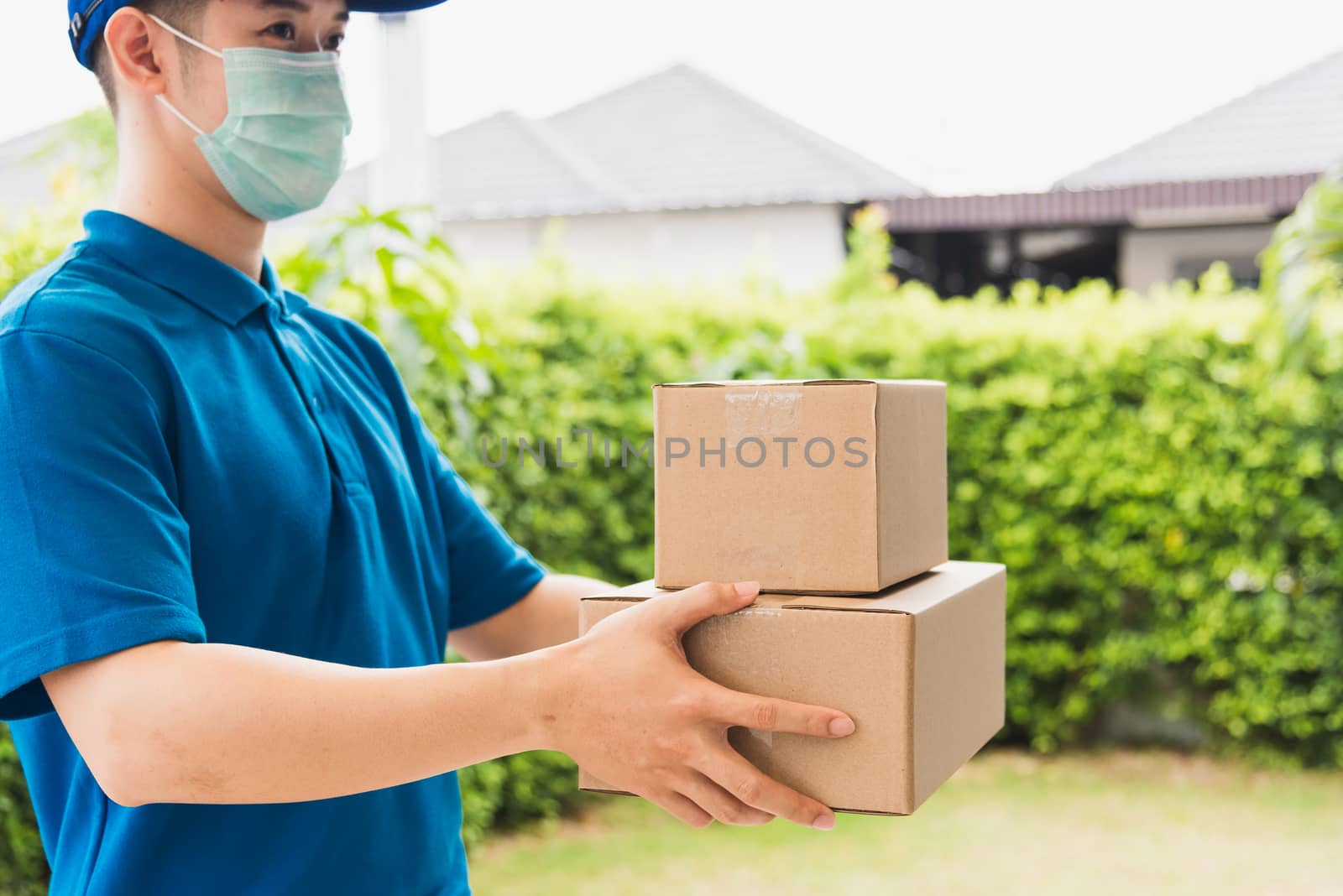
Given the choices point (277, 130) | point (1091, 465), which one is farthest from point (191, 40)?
point (1091, 465)

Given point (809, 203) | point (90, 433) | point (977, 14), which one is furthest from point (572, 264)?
point (809, 203)

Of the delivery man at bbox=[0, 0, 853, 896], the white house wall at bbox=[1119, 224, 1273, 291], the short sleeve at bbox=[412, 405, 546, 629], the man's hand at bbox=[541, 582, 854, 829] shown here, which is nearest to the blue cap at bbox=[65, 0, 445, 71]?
the delivery man at bbox=[0, 0, 853, 896]

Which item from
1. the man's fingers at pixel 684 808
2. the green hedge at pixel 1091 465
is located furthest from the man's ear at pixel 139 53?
the green hedge at pixel 1091 465

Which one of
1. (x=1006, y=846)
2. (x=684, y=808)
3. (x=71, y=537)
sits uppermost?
(x=71, y=537)

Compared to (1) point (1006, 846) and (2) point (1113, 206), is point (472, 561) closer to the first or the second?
(1) point (1006, 846)

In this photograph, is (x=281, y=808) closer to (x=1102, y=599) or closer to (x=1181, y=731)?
(x=1102, y=599)

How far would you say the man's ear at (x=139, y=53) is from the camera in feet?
3.51

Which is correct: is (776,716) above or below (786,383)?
below

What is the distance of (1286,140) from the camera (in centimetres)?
1046

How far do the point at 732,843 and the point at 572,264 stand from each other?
6.26 ft

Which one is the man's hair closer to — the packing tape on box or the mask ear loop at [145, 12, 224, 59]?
the mask ear loop at [145, 12, 224, 59]

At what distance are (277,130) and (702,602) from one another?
2.13 ft

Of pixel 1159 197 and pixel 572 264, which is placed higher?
pixel 1159 197

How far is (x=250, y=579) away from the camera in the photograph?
3.24 feet
